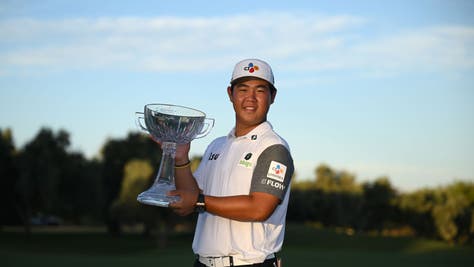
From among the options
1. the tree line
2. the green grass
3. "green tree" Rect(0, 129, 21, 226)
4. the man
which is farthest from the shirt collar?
"green tree" Rect(0, 129, 21, 226)

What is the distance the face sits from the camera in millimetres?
4480

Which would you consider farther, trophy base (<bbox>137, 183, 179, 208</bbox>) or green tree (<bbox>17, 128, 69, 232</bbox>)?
green tree (<bbox>17, 128, 69, 232</bbox>)

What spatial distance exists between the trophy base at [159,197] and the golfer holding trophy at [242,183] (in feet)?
0.09

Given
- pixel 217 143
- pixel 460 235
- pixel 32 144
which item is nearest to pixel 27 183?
pixel 32 144

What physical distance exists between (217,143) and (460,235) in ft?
156

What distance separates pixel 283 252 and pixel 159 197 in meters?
32.7

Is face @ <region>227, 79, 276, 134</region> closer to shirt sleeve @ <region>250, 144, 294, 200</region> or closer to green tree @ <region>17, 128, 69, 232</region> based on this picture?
shirt sleeve @ <region>250, 144, 294, 200</region>

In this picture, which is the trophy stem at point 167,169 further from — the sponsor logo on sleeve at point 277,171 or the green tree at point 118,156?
the green tree at point 118,156

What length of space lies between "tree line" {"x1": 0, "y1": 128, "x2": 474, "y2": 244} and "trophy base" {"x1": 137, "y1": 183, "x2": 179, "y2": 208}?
42.7m

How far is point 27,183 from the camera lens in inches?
2162

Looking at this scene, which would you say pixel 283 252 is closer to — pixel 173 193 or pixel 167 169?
pixel 167 169

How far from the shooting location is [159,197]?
4.13m

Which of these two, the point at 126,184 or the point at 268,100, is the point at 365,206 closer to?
the point at 126,184

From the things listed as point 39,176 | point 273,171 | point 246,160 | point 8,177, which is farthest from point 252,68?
point 8,177
